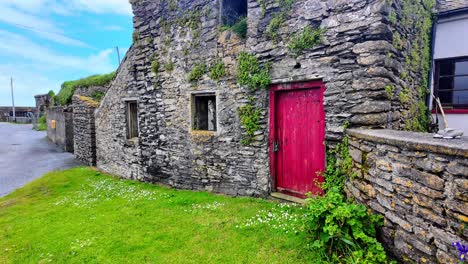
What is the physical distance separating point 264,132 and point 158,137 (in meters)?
3.57

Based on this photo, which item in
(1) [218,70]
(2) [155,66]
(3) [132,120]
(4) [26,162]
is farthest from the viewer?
(4) [26,162]

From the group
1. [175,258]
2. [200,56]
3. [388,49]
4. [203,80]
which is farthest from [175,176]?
[388,49]

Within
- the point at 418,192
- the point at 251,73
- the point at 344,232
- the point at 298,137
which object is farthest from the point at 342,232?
the point at 251,73

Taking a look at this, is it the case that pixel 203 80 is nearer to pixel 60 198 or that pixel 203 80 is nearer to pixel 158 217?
pixel 158 217

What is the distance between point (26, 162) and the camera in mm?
12180

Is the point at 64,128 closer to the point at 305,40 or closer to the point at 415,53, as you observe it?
the point at 305,40

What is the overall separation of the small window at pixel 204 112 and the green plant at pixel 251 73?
4.04ft

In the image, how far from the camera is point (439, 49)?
Result: 6.66 meters

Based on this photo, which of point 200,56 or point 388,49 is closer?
point 388,49

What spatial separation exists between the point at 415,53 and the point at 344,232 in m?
4.37

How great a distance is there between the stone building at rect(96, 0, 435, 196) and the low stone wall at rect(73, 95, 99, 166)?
3514mm

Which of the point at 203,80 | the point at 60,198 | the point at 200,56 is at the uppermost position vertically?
the point at 200,56

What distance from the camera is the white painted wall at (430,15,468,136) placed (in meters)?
6.41

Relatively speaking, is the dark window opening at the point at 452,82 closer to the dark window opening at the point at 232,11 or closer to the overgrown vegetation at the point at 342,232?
the dark window opening at the point at 232,11
